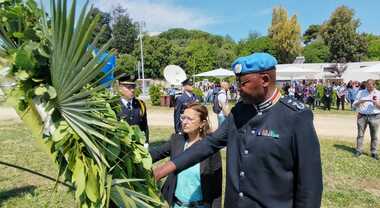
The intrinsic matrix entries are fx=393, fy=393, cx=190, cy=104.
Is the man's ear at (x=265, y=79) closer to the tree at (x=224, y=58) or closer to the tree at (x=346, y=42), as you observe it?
the tree at (x=346, y=42)

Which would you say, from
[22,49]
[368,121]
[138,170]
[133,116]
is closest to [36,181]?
[133,116]

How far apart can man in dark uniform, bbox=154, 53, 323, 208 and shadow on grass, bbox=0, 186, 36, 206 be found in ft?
16.2

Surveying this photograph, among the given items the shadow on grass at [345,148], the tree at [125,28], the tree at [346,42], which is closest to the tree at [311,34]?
the tree at [346,42]

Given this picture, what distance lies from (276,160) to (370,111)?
25.5ft

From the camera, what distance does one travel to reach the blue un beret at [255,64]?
2.34 m

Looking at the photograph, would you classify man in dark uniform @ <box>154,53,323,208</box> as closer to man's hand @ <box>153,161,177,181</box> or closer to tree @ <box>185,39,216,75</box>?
man's hand @ <box>153,161,177,181</box>

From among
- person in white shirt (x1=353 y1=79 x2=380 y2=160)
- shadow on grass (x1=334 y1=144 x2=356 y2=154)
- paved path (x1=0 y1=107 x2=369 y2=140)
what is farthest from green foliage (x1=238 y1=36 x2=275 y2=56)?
person in white shirt (x1=353 y1=79 x2=380 y2=160)

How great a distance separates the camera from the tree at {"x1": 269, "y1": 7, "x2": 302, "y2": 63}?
6259 cm

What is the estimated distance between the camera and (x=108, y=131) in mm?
2000

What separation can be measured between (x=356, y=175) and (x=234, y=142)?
6152mm

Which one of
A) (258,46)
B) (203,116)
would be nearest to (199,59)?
(258,46)

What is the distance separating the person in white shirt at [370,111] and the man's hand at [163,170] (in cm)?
761

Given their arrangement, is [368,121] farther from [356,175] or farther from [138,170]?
[138,170]

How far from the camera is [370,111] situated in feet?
30.1
